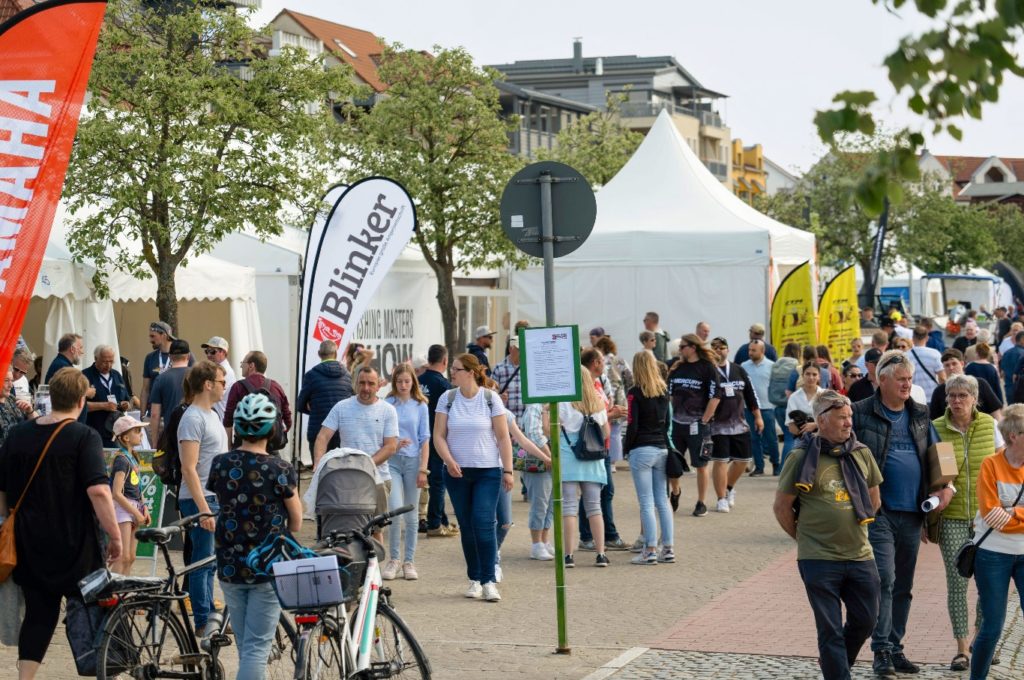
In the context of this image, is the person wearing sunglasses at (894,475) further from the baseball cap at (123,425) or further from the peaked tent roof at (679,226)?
the peaked tent roof at (679,226)

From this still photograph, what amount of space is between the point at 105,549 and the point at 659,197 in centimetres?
2001

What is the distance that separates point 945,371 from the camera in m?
14.3

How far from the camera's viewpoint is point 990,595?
7.50m

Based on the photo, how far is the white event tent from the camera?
82.1 ft

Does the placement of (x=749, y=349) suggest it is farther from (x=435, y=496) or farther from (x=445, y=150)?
(x=445, y=150)

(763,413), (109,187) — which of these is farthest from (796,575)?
(109,187)

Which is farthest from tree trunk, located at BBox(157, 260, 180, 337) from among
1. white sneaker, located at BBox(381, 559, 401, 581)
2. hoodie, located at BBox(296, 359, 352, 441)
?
white sneaker, located at BBox(381, 559, 401, 581)

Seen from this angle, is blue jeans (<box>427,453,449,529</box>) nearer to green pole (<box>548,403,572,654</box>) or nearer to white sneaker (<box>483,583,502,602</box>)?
white sneaker (<box>483,583,502,602</box>)

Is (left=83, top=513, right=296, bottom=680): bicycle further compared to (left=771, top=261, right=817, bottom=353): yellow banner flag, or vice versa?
(left=771, top=261, right=817, bottom=353): yellow banner flag

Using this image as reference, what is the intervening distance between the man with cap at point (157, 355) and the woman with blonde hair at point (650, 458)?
14.8ft

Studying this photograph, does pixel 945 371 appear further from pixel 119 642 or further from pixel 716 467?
pixel 119 642

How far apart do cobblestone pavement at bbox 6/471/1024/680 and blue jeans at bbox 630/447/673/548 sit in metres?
0.28

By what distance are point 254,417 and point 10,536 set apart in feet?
4.60

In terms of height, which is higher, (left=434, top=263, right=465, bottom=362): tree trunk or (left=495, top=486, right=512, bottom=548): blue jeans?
(left=434, top=263, right=465, bottom=362): tree trunk
